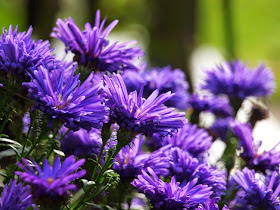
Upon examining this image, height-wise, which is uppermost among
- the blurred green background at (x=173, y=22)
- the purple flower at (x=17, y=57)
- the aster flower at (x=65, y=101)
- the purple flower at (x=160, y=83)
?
the blurred green background at (x=173, y=22)

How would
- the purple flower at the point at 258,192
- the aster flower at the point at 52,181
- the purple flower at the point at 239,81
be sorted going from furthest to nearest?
the purple flower at the point at 239,81
the purple flower at the point at 258,192
the aster flower at the point at 52,181

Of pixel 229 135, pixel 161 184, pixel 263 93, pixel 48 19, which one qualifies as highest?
pixel 48 19

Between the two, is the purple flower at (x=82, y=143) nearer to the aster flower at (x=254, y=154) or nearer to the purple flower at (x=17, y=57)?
the purple flower at (x=17, y=57)

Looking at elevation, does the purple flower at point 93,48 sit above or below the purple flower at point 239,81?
below

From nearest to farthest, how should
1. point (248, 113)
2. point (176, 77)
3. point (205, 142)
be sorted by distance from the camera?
point (205, 142) < point (176, 77) < point (248, 113)

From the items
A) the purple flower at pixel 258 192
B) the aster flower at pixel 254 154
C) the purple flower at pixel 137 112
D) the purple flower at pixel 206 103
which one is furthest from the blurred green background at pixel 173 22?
the purple flower at pixel 137 112

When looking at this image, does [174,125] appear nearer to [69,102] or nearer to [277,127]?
[69,102]

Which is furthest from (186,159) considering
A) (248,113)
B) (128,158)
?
(248,113)
